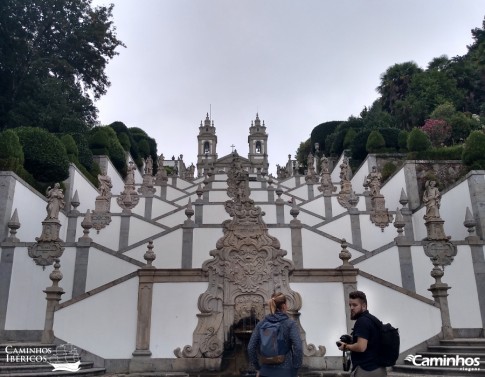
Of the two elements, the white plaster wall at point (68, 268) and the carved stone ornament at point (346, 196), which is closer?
the white plaster wall at point (68, 268)

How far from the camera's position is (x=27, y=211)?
15.7m

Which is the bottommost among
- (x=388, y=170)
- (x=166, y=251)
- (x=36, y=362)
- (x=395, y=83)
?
(x=36, y=362)

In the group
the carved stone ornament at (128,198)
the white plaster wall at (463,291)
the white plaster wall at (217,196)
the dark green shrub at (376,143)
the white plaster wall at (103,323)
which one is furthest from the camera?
the dark green shrub at (376,143)

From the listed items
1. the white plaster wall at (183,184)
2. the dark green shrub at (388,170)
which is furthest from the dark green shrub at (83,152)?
the dark green shrub at (388,170)

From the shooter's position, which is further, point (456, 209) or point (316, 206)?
point (316, 206)

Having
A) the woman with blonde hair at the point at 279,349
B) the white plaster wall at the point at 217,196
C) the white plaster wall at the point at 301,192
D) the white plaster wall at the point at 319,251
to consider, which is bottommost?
the woman with blonde hair at the point at 279,349

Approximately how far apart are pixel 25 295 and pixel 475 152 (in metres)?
17.3

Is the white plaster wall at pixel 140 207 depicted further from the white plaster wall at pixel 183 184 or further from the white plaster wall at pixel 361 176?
the white plaster wall at pixel 361 176

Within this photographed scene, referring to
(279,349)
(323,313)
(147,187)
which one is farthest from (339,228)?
(279,349)

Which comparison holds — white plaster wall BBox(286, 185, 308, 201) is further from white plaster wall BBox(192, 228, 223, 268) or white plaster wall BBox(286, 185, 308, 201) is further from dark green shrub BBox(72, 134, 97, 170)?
dark green shrub BBox(72, 134, 97, 170)

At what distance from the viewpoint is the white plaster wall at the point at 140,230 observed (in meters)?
18.3

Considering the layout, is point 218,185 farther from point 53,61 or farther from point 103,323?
point 103,323

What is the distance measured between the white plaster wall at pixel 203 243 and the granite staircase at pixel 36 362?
661 cm

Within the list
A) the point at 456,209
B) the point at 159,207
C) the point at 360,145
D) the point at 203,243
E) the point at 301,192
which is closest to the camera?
the point at 203,243
